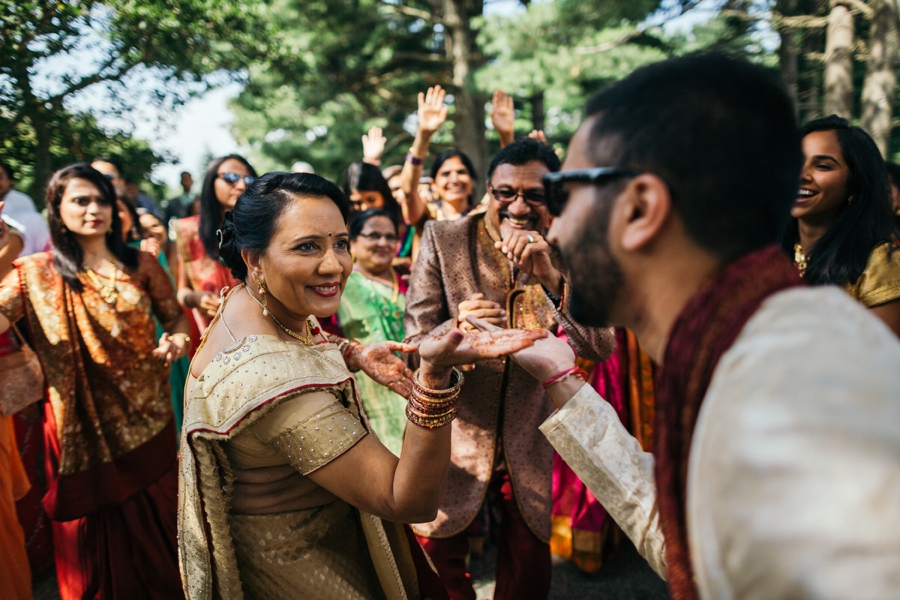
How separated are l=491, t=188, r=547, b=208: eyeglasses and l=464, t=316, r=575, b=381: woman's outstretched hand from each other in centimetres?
106

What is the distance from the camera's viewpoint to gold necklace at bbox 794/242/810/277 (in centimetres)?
252

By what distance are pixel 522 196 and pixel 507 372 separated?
0.78 m

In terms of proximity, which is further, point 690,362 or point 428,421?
point 428,421

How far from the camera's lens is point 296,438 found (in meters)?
1.39

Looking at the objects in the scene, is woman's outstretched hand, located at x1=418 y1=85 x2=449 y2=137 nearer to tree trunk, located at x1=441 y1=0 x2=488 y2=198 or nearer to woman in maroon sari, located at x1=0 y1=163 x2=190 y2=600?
woman in maroon sari, located at x1=0 y1=163 x2=190 y2=600

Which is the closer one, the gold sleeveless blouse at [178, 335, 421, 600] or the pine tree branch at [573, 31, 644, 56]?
the gold sleeveless blouse at [178, 335, 421, 600]

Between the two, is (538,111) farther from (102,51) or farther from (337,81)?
(102,51)

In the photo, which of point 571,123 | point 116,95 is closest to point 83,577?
point 116,95

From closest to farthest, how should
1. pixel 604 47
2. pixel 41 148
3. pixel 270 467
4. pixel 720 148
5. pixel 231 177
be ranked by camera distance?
pixel 720 148
pixel 270 467
pixel 231 177
pixel 41 148
pixel 604 47

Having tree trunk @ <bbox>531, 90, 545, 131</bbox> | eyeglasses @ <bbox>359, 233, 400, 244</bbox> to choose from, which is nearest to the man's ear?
eyeglasses @ <bbox>359, 233, 400, 244</bbox>

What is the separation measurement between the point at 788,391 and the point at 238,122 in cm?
1817

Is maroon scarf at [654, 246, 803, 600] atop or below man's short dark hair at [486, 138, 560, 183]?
below

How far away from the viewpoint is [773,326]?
0.71 meters

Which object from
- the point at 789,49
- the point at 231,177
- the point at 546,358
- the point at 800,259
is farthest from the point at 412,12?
the point at 546,358
